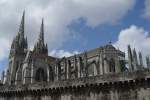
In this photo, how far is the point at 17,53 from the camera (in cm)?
8531

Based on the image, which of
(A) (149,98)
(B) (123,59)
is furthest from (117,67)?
(A) (149,98)

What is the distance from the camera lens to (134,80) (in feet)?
73.1

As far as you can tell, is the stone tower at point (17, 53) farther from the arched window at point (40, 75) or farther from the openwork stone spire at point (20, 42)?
the arched window at point (40, 75)

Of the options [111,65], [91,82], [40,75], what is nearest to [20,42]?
[40,75]

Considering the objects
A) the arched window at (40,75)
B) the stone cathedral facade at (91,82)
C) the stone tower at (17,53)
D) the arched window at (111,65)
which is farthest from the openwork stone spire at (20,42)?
the arched window at (111,65)

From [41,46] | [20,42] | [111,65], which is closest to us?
[111,65]

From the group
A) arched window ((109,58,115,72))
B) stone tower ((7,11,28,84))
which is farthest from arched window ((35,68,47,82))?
arched window ((109,58,115,72))

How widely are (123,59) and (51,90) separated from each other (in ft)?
129

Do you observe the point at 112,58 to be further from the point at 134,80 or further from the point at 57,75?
the point at 134,80

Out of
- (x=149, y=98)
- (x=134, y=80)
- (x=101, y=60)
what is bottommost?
(x=149, y=98)

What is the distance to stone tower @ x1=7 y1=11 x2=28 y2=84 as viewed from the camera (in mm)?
81562

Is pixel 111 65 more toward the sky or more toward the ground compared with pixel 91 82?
more toward the sky

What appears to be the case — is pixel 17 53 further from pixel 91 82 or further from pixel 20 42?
pixel 91 82

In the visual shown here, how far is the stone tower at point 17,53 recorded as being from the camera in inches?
3211
